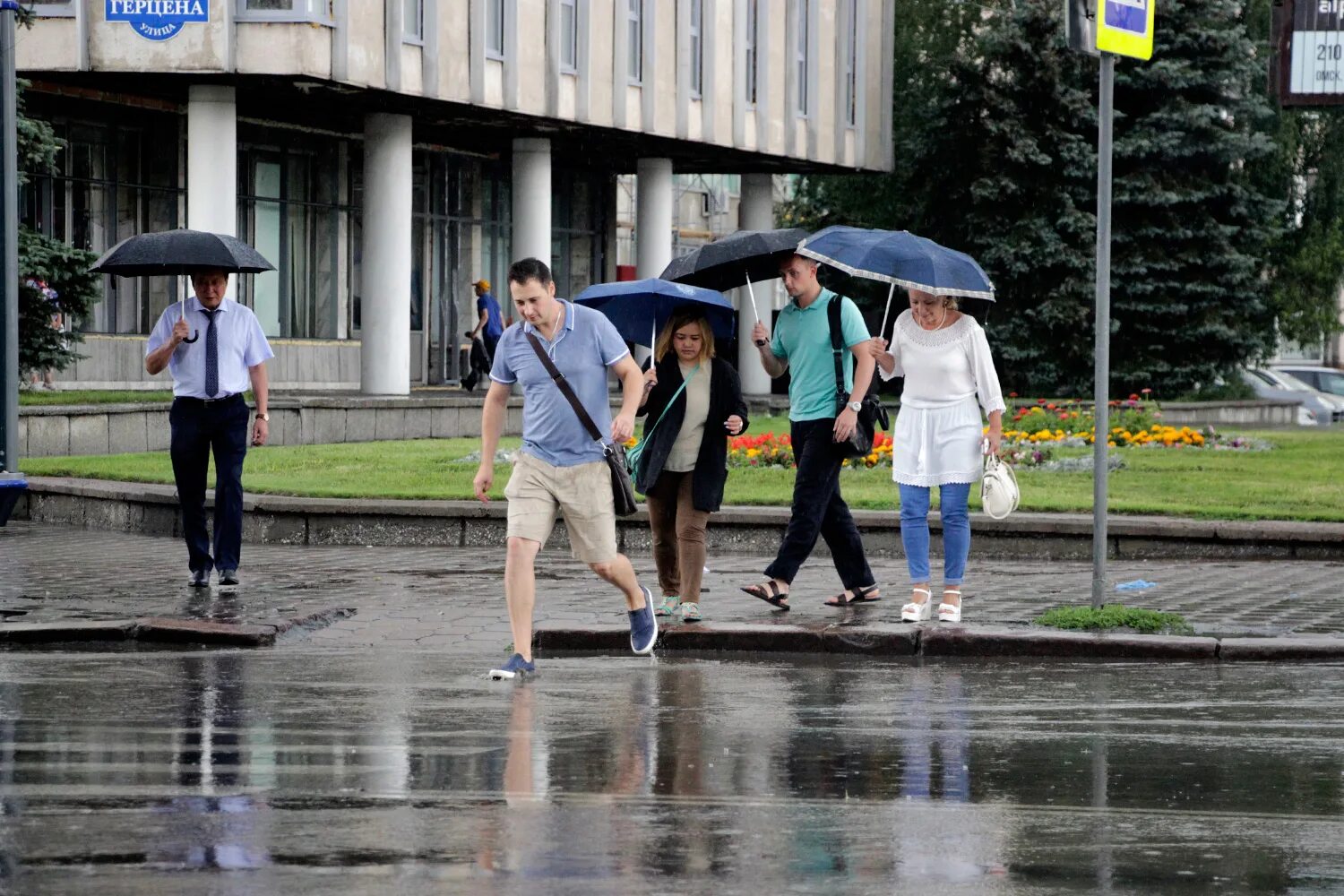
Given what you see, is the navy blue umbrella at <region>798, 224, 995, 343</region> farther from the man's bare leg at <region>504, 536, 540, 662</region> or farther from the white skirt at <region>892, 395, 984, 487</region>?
the man's bare leg at <region>504, 536, 540, 662</region>

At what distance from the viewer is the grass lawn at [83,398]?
24.0 metres

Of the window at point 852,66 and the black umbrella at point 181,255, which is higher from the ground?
the window at point 852,66

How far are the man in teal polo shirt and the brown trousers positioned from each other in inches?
24.2

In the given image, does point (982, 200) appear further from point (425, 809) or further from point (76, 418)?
point (425, 809)

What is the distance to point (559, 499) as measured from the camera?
9852 millimetres

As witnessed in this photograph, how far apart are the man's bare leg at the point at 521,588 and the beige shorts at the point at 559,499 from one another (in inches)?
1.9

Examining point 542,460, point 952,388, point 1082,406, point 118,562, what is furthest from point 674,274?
point 1082,406

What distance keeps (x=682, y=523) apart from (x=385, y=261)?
25.0 meters

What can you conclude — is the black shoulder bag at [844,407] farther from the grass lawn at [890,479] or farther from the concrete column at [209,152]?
the concrete column at [209,152]

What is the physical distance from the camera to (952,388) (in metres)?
11.2

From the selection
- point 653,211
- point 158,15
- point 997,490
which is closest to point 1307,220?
point 653,211

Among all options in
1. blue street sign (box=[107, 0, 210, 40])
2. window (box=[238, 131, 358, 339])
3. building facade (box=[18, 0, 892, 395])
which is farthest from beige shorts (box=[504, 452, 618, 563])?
window (box=[238, 131, 358, 339])

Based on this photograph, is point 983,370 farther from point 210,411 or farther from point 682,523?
point 210,411

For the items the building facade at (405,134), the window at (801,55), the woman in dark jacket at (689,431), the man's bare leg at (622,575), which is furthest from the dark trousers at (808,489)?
the window at (801,55)
